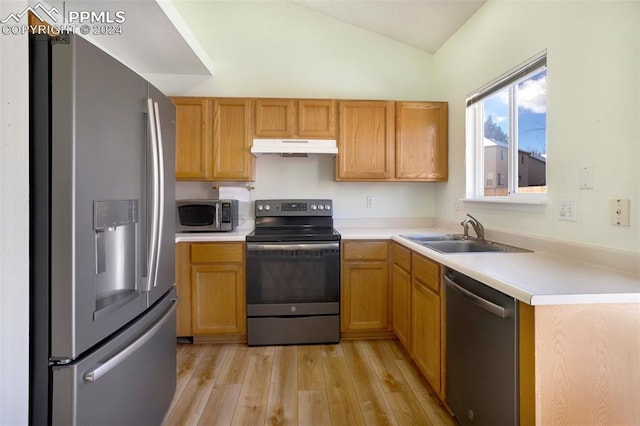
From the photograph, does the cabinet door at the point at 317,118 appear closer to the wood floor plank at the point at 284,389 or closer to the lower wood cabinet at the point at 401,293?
the lower wood cabinet at the point at 401,293

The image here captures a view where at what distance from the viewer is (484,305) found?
1.28 m

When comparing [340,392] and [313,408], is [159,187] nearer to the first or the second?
[313,408]

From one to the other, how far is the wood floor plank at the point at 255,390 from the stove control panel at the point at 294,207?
1195mm

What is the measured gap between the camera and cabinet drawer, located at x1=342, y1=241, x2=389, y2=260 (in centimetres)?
262

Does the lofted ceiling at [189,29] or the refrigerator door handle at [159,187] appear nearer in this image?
the refrigerator door handle at [159,187]

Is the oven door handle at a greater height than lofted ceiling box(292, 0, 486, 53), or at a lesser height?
lesser

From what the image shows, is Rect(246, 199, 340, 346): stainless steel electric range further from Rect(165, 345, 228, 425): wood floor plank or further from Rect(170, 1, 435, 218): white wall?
Rect(170, 1, 435, 218): white wall

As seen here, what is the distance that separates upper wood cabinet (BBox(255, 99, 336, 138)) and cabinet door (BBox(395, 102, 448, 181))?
64cm

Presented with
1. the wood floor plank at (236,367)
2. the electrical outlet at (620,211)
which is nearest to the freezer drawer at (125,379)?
the wood floor plank at (236,367)

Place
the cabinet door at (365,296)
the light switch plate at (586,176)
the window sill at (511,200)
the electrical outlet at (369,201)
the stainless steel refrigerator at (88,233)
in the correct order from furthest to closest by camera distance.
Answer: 1. the electrical outlet at (369,201)
2. the cabinet door at (365,296)
3. the window sill at (511,200)
4. the light switch plate at (586,176)
5. the stainless steel refrigerator at (88,233)

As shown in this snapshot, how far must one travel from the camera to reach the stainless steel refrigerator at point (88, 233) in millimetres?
920

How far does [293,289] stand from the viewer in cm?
255

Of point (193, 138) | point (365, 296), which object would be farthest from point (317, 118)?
point (365, 296)
